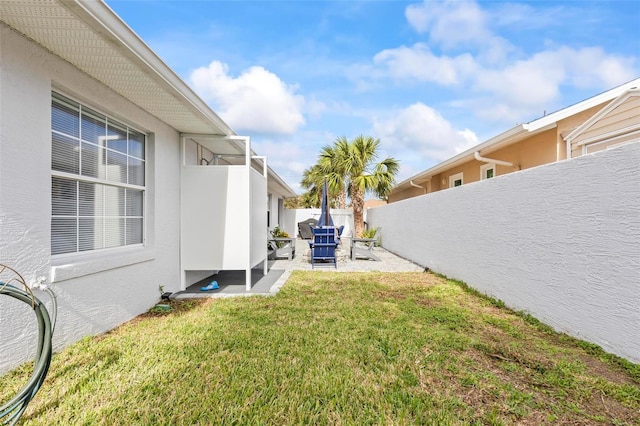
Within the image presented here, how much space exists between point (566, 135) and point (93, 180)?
31.9ft

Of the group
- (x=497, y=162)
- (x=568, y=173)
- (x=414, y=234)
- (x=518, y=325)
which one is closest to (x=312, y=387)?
(x=518, y=325)

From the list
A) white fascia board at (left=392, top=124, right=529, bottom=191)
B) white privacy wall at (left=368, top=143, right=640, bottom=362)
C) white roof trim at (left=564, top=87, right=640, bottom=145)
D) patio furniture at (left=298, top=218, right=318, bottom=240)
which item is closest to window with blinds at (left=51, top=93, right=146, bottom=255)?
white privacy wall at (left=368, top=143, right=640, bottom=362)

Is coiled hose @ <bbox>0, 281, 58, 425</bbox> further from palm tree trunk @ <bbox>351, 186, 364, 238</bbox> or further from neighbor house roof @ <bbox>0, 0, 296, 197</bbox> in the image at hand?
palm tree trunk @ <bbox>351, 186, 364, 238</bbox>

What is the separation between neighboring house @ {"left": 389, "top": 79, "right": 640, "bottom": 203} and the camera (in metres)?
5.33

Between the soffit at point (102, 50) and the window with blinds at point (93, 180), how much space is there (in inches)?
21.0

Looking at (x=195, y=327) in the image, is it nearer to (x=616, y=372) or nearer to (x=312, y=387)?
(x=312, y=387)

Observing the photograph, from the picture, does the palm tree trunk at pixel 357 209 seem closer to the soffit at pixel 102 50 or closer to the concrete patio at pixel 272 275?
the concrete patio at pixel 272 275

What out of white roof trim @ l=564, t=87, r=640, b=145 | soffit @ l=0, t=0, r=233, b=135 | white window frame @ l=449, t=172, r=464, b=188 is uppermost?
white roof trim @ l=564, t=87, r=640, b=145

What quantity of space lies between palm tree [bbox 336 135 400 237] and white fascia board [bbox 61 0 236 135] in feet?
37.9

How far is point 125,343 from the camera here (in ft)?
11.1

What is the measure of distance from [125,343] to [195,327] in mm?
798

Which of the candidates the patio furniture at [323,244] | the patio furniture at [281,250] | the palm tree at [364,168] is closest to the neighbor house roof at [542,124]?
the patio furniture at [323,244]

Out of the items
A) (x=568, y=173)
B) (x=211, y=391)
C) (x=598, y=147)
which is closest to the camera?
(x=211, y=391)

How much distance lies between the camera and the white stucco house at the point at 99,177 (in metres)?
2.63
